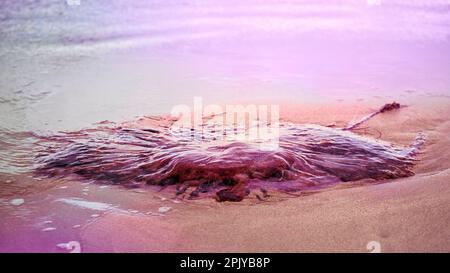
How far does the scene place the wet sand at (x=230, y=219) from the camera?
190 cm

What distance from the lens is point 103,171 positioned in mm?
2525

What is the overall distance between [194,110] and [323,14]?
334 cm

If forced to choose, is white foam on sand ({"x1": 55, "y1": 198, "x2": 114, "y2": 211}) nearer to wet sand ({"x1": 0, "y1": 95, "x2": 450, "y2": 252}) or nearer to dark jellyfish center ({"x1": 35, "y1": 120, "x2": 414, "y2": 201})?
wet sand ({"x1": 0, "y1": 95, "x2": 450, "y2": 252})

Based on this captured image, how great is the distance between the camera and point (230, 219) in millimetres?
2088

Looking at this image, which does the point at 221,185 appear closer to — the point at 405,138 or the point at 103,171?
the point at 103,171

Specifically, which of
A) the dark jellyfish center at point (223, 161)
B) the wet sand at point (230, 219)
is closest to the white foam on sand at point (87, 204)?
the wet sand at point (230, 219)

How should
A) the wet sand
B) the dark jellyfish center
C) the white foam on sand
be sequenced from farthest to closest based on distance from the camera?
the dark jellyfish center < the white foam on sand < the wet sand

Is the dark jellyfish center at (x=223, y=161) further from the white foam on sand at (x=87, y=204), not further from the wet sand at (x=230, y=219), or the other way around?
the white foam on sand at (x=87, y=204)

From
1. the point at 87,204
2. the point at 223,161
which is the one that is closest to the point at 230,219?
the point at 223,161

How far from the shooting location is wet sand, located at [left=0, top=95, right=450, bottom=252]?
1.90m

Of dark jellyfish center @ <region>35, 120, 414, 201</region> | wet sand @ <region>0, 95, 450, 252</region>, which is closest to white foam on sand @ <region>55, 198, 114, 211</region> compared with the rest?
wet sand @ <region>0, 95, 450, 252</region>

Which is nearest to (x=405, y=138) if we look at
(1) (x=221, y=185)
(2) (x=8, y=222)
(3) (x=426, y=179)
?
(3) (x=426, y=179)
